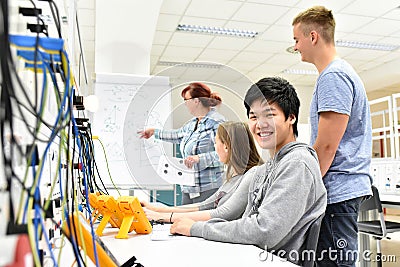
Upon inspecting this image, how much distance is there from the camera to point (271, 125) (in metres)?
1.25

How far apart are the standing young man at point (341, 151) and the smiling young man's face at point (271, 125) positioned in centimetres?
16

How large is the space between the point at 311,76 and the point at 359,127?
17.3 feet

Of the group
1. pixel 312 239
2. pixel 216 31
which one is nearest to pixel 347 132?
pixel 312 239

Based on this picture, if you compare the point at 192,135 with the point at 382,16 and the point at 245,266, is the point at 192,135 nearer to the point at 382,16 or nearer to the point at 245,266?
the point at 245,266

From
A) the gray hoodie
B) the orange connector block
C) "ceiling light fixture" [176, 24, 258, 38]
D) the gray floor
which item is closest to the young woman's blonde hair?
the gray hoodie

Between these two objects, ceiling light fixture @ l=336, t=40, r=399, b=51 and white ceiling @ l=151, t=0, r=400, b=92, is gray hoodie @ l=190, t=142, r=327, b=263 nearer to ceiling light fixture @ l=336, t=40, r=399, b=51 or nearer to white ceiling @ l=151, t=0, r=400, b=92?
white ceiling @ l=151, t=0, r=400, b=92

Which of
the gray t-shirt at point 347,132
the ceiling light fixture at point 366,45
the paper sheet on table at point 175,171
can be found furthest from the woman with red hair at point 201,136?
the ceiling light fixture at point 366,45

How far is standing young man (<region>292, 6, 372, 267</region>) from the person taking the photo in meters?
1.29

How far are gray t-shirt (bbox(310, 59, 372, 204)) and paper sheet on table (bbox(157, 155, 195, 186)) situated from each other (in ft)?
1.57

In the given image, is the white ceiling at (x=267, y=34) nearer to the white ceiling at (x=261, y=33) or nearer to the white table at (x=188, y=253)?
the white ceiling at (x=261, y=33)

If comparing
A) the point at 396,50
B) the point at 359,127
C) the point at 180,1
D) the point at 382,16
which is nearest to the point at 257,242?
the point at 359,127

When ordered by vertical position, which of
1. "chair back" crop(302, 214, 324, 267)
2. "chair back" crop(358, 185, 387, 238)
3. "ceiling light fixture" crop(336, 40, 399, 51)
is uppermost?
"ceiling light fixture" crop(336, 40, 399, 51)

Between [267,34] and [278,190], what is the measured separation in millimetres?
3732

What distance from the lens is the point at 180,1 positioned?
3.67 m
